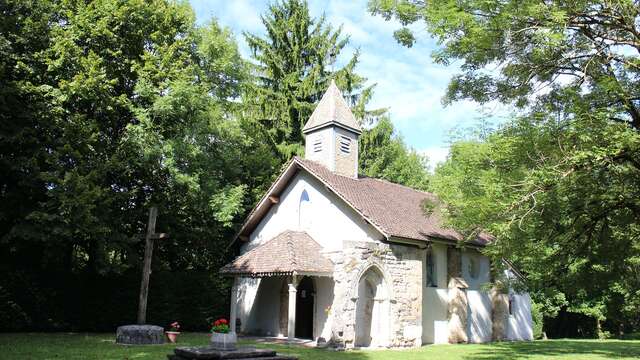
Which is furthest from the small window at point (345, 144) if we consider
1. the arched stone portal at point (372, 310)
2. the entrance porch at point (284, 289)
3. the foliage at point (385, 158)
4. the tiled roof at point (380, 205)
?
the foliage at point (385, 158)

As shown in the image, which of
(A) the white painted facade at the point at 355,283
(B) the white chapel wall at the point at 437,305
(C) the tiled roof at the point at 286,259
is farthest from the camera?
(B) the white chapel wall at the point at 437,305

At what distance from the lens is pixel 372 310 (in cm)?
1888

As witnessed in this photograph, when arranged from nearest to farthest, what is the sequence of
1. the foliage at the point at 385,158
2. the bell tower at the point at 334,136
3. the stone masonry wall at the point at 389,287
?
the stone masonry wall at the point at 389,287, the bell tower at the point at 334,136, the foliage at the point at 385,158

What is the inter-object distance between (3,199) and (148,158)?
16.8ft

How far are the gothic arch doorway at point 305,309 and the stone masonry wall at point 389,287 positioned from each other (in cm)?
216

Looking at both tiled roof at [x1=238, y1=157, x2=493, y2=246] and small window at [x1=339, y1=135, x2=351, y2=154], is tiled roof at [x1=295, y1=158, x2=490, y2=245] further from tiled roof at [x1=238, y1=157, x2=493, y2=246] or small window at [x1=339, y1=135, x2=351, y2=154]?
small window at [x1=339, y1=135, x2=351, y2=154]

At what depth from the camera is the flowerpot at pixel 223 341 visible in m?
10.4

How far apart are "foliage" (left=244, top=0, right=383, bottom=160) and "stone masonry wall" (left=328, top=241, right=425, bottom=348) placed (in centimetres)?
1307

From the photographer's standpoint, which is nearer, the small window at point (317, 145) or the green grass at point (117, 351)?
the green grass at point (117, 351)

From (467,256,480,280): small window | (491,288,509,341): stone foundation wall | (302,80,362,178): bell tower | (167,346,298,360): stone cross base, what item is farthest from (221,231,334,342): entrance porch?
(491,288,509,341): stone foundation wall

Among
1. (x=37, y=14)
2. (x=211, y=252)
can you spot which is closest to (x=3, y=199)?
(x=37, y=14)

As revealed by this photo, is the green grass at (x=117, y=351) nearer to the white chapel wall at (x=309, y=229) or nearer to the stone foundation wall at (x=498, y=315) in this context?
the white chapel wall at (x=309, y=229)

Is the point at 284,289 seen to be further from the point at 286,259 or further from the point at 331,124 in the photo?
the point at 331,124

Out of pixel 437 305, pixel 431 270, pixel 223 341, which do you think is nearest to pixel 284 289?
pixel 431 270
